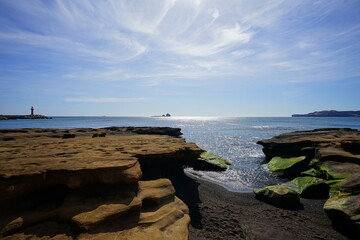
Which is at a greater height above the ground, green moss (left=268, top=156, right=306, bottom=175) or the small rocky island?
the small rocky island

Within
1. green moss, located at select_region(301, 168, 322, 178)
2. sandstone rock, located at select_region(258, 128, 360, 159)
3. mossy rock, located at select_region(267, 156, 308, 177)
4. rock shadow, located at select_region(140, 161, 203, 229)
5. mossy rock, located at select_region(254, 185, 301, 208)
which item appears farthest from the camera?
sandstone rock, located at select_region(258, 128, 360, 159)

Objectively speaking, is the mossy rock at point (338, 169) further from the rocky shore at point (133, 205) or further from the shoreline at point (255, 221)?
the shoreline at point (255, 221)

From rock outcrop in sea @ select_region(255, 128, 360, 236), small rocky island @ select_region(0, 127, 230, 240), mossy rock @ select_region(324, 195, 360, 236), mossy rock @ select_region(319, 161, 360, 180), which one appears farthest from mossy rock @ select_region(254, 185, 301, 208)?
small rocky island @ select_region(0, 127, 230, 240)

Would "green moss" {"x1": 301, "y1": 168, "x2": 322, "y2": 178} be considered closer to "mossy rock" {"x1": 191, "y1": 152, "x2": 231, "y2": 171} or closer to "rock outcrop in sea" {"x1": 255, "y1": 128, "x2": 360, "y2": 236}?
"rock outcrop in sea" {"x1": 255, "y1": 128, "x2": 360, "y2": 236}

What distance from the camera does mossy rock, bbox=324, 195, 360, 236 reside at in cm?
762

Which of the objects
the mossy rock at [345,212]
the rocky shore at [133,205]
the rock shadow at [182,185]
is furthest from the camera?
the rock shadow at [182,185]

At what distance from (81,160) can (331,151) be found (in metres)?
17.4

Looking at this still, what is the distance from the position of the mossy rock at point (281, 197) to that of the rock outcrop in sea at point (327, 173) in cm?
6

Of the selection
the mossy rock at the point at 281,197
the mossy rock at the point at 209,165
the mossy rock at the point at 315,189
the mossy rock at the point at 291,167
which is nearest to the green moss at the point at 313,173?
the mossy rock at the point at 291,167

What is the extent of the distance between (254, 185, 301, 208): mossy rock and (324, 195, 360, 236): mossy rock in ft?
5.27

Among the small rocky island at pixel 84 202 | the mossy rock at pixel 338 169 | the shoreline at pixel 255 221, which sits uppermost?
the small rocky island at pixel 84 202

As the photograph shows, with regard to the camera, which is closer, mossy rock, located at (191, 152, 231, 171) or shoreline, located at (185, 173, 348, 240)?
shoreline, located at (185, 173, 348, 240)

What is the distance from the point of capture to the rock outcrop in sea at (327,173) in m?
8.23

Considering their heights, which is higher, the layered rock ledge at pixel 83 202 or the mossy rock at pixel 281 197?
the layered rock ledge at pixel 83 202
